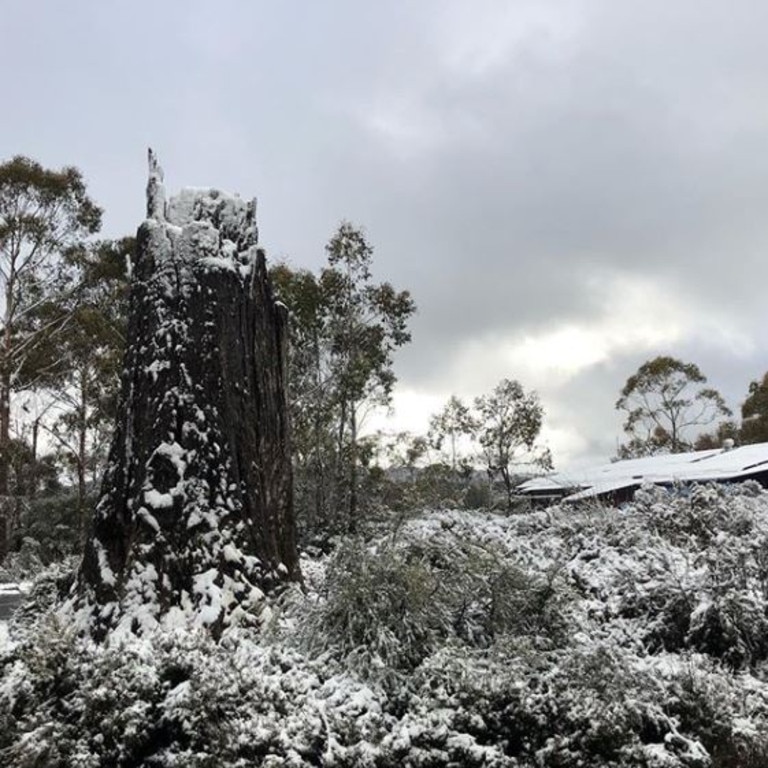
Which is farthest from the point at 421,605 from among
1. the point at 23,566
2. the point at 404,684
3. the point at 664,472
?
the point at 664,472

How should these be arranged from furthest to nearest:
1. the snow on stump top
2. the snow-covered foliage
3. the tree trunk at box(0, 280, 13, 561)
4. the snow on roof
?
the snow on roof → the tree trunk at box(0, 280, 13, 561) → the snow on stump top → the snow-covered foliage

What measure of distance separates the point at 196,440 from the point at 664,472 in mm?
23224

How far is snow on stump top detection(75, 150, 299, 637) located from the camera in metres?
5.66

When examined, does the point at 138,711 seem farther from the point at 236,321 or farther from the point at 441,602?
the point at 236,321

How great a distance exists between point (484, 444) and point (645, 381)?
1653 cm

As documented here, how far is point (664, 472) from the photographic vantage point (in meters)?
26.7

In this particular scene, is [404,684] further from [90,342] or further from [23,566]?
[90,342]

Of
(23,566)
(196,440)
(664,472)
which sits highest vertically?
(664,472)

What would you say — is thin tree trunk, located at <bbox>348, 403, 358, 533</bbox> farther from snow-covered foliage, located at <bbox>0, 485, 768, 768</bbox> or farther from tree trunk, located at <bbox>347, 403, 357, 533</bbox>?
snow-covered foliage, located at <bbox>0, 485, 768, 768</bbox>

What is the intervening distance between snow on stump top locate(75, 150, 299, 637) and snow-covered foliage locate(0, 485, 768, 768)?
0.41 m

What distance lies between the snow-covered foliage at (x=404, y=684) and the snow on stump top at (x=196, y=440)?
1.33ft

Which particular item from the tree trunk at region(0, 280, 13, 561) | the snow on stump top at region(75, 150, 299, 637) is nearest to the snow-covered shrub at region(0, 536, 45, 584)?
the tree trunk at region(0, 280, 13, 561)

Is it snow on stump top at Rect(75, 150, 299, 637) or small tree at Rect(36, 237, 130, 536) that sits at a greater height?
small tree at Rect(36, 237, 130, 536)

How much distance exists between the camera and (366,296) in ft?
85.5
